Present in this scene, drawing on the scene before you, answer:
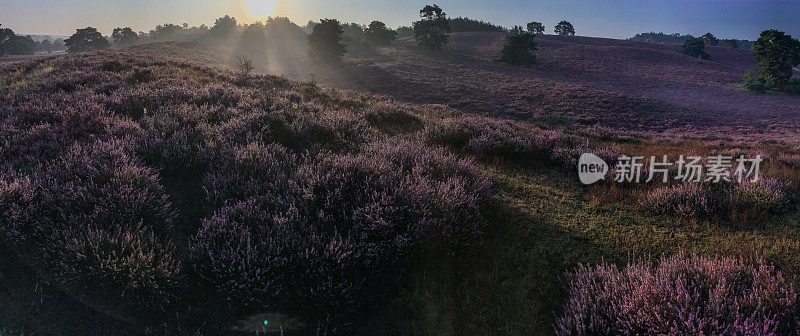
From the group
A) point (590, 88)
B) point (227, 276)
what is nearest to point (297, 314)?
point (227, 276)

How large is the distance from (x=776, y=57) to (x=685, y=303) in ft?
197

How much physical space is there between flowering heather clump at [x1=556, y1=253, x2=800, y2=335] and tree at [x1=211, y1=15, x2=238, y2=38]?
336 ft

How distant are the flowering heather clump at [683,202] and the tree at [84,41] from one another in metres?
100

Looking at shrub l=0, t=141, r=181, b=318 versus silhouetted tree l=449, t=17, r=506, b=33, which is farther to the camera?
silhouetted tree l=449, t=17, r=506, b=33

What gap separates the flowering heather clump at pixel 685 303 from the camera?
2.53m

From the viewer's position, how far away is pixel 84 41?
2950 inches

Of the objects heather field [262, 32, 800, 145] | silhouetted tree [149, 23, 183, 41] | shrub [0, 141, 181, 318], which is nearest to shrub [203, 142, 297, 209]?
shrub [0, 141, 181, 318]

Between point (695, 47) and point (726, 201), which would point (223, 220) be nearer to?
point (726, 201)

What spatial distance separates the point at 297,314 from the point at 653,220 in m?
4.84

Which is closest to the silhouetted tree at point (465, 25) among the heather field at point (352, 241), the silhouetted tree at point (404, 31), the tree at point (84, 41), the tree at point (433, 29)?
the silhouetted tree at point (404, 31)

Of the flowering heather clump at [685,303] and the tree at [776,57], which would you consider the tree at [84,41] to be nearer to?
the flowering heather clump at [685,303]

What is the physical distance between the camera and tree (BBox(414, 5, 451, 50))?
6053 cm

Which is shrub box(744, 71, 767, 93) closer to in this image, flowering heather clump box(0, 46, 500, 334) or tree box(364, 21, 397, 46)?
flowering heather clump box(0, 46, 500, 334)

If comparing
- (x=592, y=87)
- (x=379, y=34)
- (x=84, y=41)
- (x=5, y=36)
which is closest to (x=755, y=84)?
(x=592, y=87)
